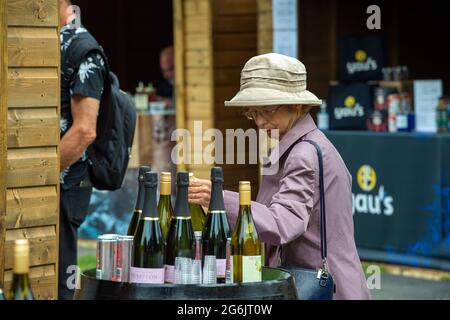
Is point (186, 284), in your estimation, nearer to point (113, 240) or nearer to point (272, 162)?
point (113, 240)

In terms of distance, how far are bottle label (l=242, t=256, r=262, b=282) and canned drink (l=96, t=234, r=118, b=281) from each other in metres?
0.42

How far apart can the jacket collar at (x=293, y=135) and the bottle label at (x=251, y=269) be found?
2.31 feet

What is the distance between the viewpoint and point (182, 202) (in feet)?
11.6

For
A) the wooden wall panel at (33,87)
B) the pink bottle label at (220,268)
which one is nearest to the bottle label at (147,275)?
the pink bottle label at (220,268)

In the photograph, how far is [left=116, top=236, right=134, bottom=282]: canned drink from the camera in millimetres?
3428

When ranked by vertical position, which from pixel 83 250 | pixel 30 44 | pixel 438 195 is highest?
pixel 30 44

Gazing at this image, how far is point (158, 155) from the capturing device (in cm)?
1031

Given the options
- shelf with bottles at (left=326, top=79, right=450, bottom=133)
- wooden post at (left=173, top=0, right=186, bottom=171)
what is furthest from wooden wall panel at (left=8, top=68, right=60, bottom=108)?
wooden post at (left=173, top=0, right=186, bottom=171)

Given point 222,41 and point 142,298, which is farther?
point 222,41

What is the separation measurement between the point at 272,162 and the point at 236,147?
16.8ft

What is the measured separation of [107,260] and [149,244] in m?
0.14

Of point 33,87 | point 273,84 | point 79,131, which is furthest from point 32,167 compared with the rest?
point 273,84
